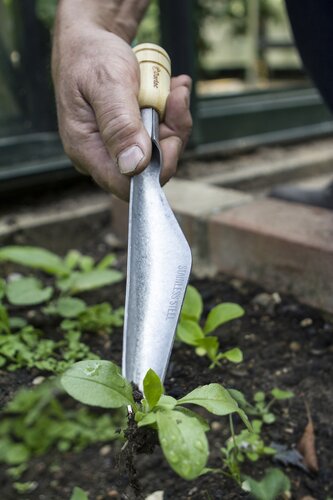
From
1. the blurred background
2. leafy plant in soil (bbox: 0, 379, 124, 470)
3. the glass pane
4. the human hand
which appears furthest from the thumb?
the glass pane

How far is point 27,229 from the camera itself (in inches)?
76.0

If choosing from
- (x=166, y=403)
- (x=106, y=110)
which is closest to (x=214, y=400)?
(x=166, y=403)

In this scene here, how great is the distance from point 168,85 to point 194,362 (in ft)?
1.73

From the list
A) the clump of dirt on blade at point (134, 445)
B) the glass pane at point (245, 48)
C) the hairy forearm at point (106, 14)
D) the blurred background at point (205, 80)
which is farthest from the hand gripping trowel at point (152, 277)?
the glass pane at point (245, 48)

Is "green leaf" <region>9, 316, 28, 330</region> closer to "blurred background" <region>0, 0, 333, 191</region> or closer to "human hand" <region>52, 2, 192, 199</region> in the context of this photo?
"human hand" <region>52, 2, 192, 199</region>

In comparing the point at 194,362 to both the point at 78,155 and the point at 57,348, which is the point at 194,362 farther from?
the point at 78,155

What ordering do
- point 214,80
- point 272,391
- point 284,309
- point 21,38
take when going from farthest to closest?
point 214,80, point 21,38, point 284,309, point 272,391

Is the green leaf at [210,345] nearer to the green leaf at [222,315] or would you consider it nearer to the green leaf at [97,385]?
the green leaf at [222,315]

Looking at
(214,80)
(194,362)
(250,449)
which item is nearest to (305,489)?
(250,449)

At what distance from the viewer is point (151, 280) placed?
1.02m

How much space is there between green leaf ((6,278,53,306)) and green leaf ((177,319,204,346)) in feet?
1.02

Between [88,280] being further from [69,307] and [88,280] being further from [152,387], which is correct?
[152,387]

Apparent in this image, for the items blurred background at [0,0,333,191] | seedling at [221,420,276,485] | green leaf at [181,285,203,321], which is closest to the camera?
seedling at [221,420,276,485]

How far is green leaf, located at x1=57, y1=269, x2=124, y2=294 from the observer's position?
4.84 ft
